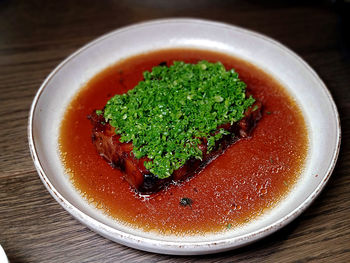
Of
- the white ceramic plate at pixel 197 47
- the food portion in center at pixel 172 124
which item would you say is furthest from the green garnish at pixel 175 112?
the white ceramic plate at pixel 197 47

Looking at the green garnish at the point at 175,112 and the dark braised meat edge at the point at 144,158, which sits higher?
the green garnish at the point at 175,112

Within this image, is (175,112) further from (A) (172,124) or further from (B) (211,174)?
(B) (211,174)

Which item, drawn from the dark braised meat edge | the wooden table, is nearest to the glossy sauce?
the dark braised meat edge

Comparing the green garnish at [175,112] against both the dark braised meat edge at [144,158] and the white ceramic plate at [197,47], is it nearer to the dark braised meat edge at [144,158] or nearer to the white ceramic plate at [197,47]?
the dark braised meat edge at [144,158]

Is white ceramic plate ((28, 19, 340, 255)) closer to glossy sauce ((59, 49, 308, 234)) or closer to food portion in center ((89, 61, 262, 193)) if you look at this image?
glossy sauce ((59, 49, 308, 234))

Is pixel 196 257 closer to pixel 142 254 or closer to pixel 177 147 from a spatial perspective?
pixel 142 254

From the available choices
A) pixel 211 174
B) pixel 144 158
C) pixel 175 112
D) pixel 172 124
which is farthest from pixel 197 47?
pixel 144 158
